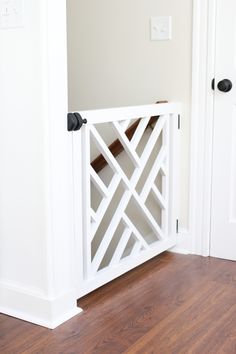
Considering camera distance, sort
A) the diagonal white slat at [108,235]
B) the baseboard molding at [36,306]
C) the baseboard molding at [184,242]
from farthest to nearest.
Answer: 1. the baseboard molding at [184,242]
2. the diagonal white slat at [108,235]
3. the baseboard molding at [36,306]

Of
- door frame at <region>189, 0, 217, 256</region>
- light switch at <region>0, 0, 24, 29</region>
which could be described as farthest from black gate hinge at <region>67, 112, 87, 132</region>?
door frame at <region>189, 0, 217, 256</region>

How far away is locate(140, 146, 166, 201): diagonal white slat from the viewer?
2.79m

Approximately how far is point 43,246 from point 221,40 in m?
1.45

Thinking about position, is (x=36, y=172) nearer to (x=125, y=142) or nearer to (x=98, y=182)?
(x=98, y=182)

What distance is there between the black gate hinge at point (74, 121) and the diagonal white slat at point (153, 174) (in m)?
0.72

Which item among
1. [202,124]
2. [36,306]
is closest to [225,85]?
[202,124]

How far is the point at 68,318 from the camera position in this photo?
2195 mm

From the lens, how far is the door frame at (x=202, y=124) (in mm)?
2809

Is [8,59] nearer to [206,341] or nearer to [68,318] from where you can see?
[68,318]

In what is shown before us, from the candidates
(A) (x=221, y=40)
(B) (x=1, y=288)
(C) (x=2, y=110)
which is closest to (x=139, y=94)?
(A) (x=221, y=40)

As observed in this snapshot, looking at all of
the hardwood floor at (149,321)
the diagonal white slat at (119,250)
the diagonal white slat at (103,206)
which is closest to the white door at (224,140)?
the hardwood floor at (149,321)

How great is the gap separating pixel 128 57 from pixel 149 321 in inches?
60.8

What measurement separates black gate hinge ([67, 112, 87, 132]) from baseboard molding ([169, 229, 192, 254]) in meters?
1.12

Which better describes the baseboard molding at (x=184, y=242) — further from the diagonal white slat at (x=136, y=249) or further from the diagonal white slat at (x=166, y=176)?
the diagonal white slat at (x=136, y=249)
